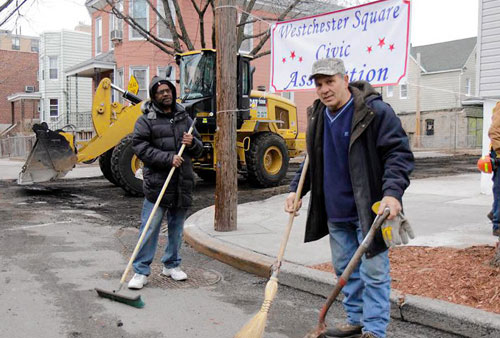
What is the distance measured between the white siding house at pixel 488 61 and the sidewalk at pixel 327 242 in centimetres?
141

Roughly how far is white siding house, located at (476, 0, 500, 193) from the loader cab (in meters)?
4.72

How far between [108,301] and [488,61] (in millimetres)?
8974

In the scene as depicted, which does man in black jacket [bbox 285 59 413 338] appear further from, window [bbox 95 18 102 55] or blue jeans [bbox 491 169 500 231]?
window [bbox 95 18 102 55]

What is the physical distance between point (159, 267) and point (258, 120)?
7366 mm

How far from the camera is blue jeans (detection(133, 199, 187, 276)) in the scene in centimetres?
496

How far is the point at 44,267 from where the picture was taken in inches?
221

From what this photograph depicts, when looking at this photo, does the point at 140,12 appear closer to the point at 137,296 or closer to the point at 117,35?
the point at 117,35

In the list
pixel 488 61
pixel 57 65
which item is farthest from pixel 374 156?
pixel 57 65

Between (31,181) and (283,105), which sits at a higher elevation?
(283,105)

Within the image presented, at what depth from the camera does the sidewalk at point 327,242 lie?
155 inches

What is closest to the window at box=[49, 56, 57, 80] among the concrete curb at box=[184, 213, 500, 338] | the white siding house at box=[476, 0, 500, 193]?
the white siding house at box=[476, 0, 500, 193]

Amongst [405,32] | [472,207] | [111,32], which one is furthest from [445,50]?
[405,32]

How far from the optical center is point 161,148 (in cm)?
503

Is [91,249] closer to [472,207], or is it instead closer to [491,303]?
[491,303]
